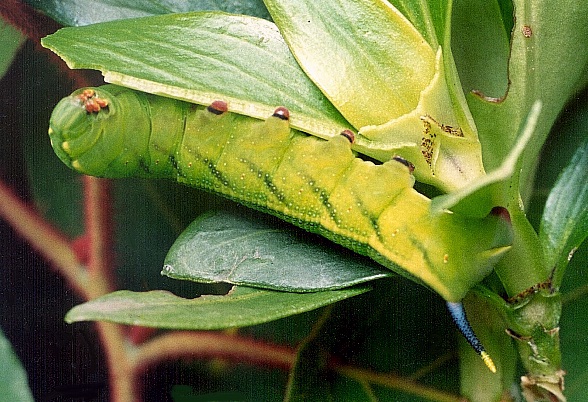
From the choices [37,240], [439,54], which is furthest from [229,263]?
[37,240]

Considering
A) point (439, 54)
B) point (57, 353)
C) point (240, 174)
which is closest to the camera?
point (439, 54)

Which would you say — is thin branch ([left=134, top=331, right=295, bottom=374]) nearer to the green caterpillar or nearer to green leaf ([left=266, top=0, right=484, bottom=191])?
the green caterpillar

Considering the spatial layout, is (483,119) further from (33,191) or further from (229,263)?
(33,191)

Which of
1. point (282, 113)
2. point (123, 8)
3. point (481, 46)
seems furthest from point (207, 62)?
point (481, 46)

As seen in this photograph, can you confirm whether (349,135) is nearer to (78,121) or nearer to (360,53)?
(360,53)

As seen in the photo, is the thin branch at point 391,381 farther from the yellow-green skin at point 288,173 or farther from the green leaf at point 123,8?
the green leaf at point 123,8

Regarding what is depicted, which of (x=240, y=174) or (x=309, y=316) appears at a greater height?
(x=240, y=174)
